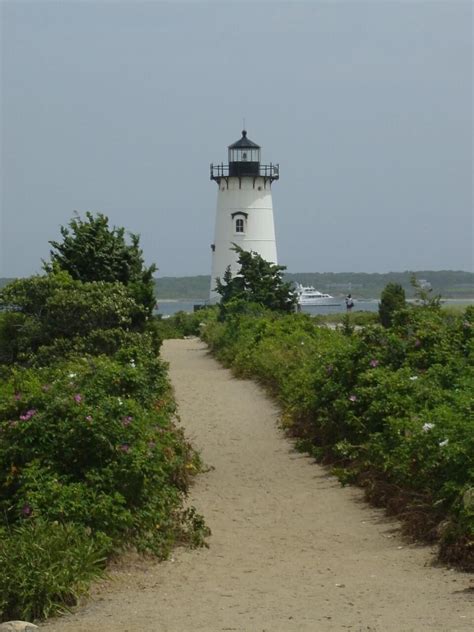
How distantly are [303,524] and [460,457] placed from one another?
2133 mm

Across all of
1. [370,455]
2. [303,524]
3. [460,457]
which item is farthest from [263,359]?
[460,457]

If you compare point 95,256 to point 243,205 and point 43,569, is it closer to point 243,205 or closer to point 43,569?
point 43,569

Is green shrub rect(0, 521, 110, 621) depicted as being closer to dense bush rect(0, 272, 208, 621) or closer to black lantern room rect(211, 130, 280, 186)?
dense bush rect(0, 272, 208, 621)

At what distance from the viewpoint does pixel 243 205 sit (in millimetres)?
57750

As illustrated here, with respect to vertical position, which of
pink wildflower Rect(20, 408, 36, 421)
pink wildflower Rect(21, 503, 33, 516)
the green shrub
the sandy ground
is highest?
pink wildflower Rect(20, 408, 36, 421)

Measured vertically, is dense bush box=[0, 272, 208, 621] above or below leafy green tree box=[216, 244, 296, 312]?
below

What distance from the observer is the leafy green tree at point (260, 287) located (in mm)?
38344

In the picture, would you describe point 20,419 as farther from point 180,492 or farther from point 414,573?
point 414,573

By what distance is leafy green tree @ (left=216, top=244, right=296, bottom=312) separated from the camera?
38344mm

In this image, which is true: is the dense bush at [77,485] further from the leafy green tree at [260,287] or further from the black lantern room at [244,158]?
the black lantern room at [244,158]

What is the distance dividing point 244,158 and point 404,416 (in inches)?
1818

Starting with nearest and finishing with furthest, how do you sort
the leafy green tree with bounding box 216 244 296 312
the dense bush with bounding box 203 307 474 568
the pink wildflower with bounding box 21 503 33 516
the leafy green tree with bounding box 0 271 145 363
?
the pink wildflower with bounding box 21 503 33 516
the dense bush with bounding box 203 307 474 568
the leafy green tree with bounding box 0 271 145 363
the leafy green tree with bounding box 216 244 296 312

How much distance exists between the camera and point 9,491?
9.37 m

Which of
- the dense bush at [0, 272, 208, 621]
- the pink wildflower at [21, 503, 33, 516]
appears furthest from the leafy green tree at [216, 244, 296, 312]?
the pink wildflower at [21, 503, 33, 516]
